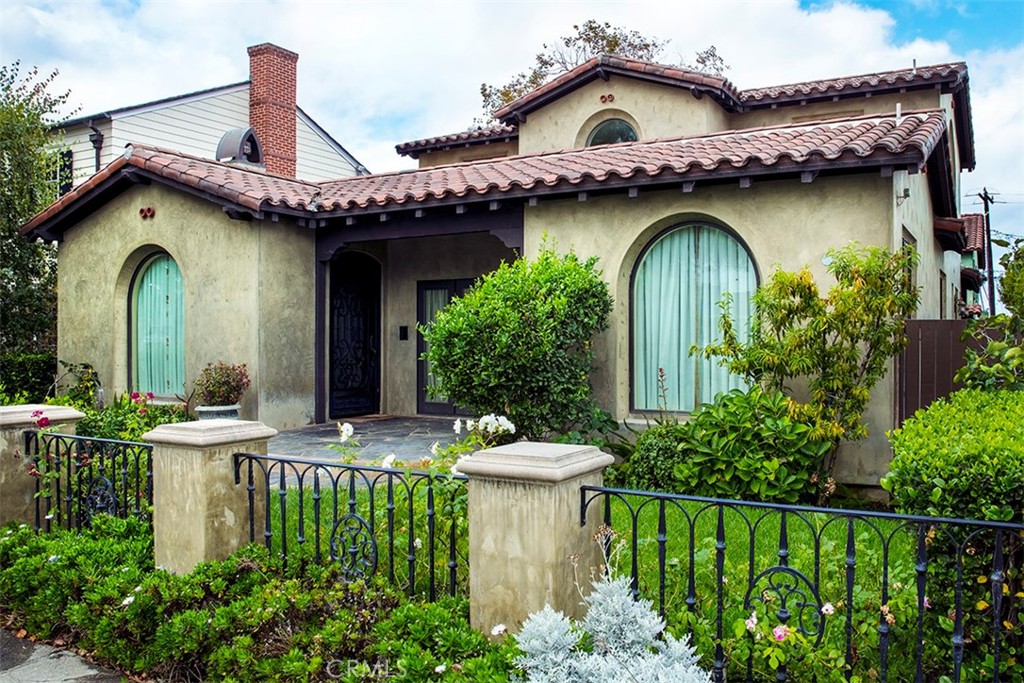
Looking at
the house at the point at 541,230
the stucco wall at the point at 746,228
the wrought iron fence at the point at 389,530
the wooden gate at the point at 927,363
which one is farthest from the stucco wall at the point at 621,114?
the wrought iron fence at the point at 389,530

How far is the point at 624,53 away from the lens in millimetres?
26656

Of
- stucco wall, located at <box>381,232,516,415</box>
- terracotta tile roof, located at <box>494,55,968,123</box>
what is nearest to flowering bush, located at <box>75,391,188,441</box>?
stucco wall, located at <box>381,232,516,415</box>

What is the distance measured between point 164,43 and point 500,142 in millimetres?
8270

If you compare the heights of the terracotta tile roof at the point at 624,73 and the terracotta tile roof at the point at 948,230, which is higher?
the terracotta tile roof at the point at 624,73

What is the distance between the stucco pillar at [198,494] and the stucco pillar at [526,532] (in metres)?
2.00

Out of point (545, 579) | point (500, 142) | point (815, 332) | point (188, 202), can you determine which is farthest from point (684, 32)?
point (545, 579)

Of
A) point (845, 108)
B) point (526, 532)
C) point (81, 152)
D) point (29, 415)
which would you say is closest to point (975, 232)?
point (845, 108)

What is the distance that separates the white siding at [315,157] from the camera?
941 inches

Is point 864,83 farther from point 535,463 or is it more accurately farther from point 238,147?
point 535,463

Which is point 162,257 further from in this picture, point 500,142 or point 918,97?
point 918,97

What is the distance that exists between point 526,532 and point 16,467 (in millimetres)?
5011

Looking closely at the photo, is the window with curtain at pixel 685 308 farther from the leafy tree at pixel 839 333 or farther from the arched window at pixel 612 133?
the arched window at pixel 612 133

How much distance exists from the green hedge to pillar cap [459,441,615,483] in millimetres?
13058

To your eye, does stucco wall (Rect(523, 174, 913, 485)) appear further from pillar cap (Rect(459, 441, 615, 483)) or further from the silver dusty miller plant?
the silver dusty miller plant
